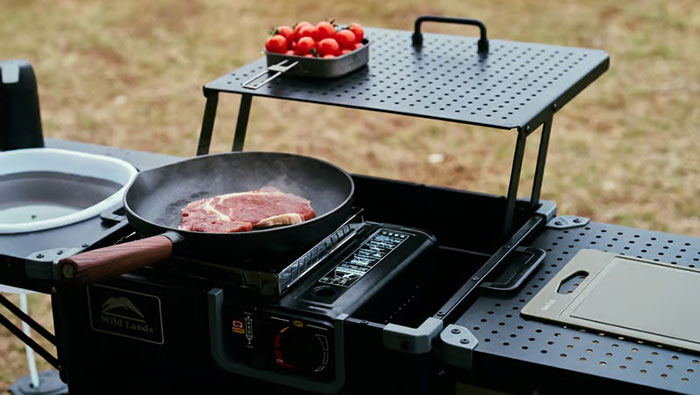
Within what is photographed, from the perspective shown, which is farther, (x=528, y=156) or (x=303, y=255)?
(x=528, y=156)

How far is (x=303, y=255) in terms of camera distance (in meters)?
1.80

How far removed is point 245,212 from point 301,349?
0.36 meters

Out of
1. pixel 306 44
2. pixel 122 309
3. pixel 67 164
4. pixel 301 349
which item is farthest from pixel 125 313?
pixel 306 44

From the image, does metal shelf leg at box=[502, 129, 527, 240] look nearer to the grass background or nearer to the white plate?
the white plate

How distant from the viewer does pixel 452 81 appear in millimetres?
2145

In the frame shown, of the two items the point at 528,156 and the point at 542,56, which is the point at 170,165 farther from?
the point at 528,156

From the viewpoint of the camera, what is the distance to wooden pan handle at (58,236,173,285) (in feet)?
5.10

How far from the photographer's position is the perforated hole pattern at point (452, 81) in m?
1.97

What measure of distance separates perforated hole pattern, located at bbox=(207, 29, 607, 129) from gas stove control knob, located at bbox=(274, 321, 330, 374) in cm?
52

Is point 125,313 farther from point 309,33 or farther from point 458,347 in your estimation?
point 309,33

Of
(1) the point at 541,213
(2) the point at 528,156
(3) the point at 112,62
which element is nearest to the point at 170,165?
Result: (1) the point at 541,213

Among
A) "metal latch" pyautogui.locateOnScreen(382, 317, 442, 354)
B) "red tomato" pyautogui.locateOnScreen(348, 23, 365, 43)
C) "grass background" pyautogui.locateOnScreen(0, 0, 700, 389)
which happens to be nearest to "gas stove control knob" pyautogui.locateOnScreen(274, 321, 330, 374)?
"metal latch" pyautogui.locateOnScreen(382, 317, 442, 354)

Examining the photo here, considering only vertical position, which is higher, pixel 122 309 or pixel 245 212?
pixel 245 212

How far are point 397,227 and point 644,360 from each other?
0.64m
